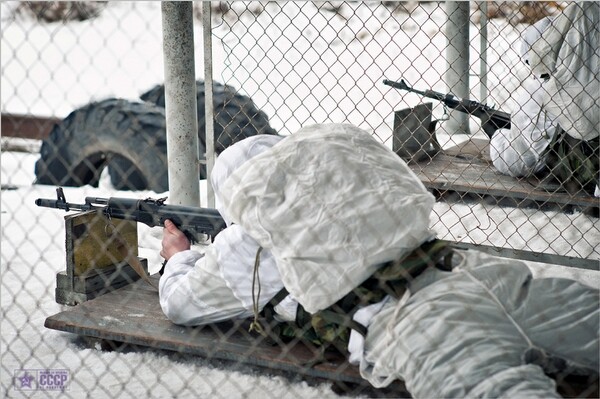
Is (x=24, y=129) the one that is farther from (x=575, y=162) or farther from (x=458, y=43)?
(x=575, y=162)

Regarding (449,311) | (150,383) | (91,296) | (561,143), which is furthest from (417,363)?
(561,143)

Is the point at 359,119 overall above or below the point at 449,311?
below

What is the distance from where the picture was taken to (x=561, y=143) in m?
4.55

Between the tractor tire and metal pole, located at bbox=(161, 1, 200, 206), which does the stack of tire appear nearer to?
the tractor tire

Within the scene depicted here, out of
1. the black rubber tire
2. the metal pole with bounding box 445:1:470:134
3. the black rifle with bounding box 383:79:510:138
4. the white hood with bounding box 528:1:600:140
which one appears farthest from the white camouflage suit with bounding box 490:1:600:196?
the black rubber tire

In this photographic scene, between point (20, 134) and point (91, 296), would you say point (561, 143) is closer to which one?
point (91, 296)

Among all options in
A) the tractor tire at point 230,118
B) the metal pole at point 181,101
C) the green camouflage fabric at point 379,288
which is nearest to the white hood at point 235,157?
the green camouflage fabric at point 379,288

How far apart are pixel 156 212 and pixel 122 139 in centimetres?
210

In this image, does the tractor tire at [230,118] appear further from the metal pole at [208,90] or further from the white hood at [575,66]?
the white hood at [575,66]

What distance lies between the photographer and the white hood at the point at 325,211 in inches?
96.9

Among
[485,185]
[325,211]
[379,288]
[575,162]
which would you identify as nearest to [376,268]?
[379,288]

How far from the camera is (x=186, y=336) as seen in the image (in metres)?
2.98

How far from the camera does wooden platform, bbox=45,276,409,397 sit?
274cm

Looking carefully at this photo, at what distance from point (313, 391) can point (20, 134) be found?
4751 millimetres
